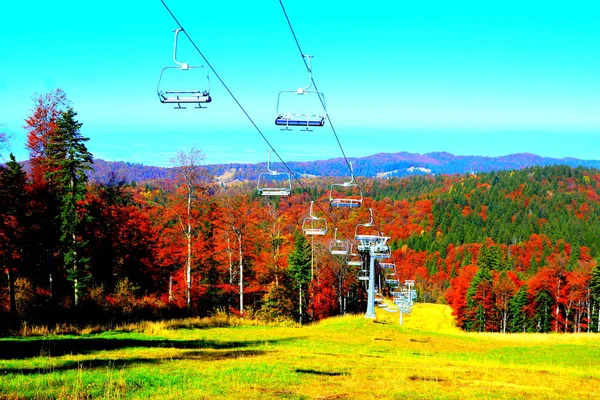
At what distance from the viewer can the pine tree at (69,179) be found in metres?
39.6

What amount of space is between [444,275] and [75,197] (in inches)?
4756

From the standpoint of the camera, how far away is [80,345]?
2131 cm

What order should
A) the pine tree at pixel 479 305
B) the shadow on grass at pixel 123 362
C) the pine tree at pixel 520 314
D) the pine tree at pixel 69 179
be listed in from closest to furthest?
the shadow on grass at pixel 123 362, the pine tree at pixel 69 179, the pine tree at pixel 520 314, the pine tree at pixel 479 305

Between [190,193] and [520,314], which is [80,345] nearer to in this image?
[190,193]

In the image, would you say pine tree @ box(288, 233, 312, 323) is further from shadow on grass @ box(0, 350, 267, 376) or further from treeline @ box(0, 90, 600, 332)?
shadow on grass @ box(0, 350, 267, 376)

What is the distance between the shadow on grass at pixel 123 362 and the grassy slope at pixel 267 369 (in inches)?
1.2

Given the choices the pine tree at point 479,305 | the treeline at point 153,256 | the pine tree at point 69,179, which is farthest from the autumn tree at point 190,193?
the pine tree at point 479,305

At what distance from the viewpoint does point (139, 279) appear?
169 feet

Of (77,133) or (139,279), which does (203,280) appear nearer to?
(139,279)

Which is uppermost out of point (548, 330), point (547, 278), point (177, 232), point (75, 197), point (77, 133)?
point (77, 133)

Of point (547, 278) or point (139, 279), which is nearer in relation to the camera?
point (139, 279)

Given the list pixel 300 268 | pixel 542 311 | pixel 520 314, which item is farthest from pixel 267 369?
pixel 542 311

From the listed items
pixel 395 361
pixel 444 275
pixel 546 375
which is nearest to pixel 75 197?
pixel 395 361

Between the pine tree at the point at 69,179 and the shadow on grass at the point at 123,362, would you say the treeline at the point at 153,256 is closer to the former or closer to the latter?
the pine tree at the point at 69,179
